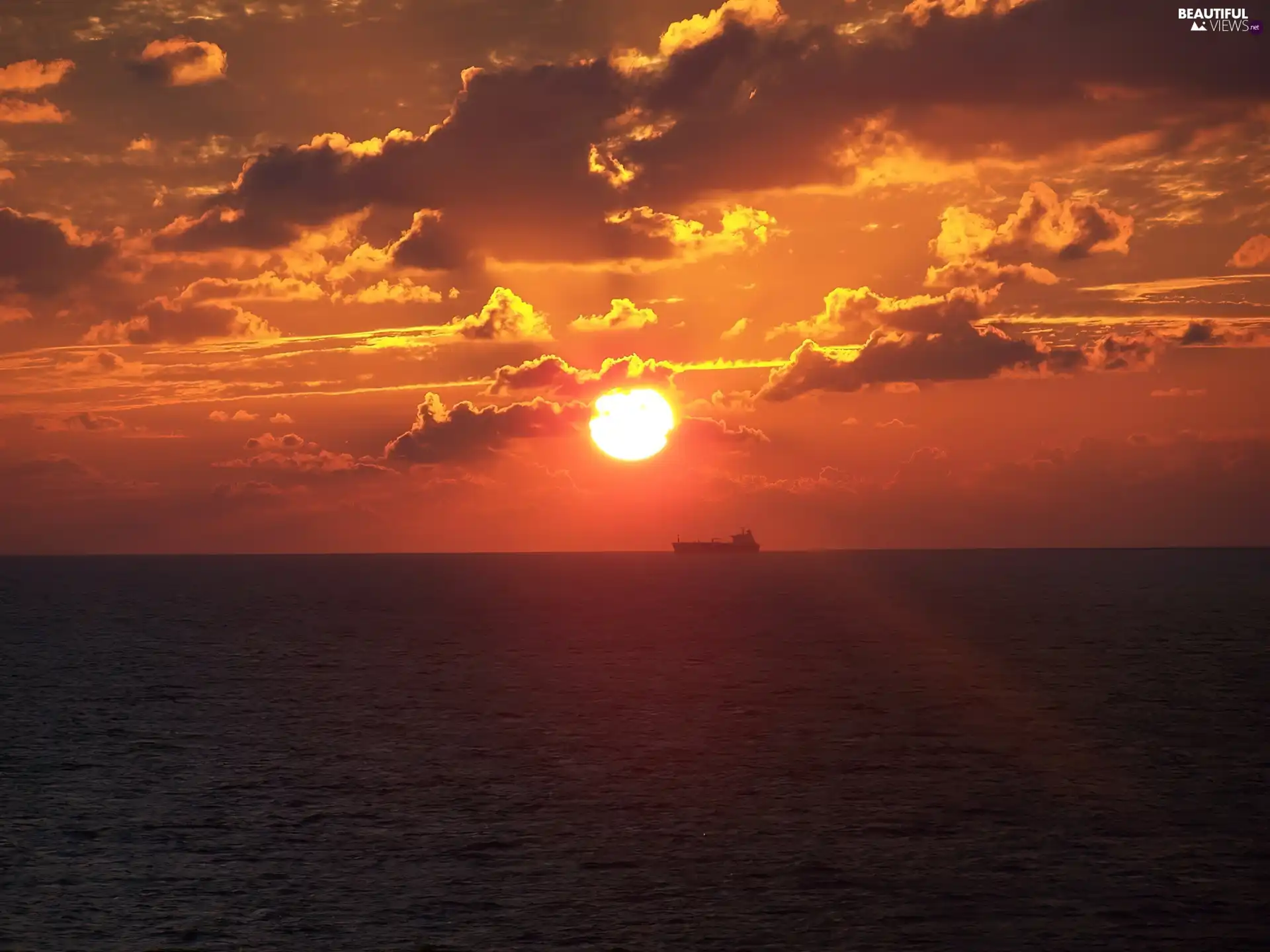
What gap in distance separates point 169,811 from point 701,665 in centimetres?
7872

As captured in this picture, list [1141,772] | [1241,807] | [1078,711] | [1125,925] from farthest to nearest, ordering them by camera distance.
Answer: [1078,711] < [1141,772] < [1241,807] < [1125,925]

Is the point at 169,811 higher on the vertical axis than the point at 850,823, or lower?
higher

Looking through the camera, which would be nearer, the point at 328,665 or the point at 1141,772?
the point at 1141,772

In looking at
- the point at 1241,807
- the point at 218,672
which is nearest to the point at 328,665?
the point at 218,672

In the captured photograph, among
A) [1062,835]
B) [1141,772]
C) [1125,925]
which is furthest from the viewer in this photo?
[1141,772]

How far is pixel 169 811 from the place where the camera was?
2464 inches

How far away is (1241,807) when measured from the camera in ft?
204

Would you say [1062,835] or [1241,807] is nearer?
[1062,835]

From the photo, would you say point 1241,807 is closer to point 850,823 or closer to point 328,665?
point 850,823

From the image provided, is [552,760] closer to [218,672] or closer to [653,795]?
[653,795]

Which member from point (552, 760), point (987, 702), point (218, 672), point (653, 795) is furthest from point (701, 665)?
point (653, 795)

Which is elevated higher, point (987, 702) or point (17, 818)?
point (17, 818)

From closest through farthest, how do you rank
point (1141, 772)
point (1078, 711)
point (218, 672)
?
1. point (1141, 772)
2. point (1078, 711)
3. point (218, 672)

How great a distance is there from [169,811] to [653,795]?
78.5 feet
